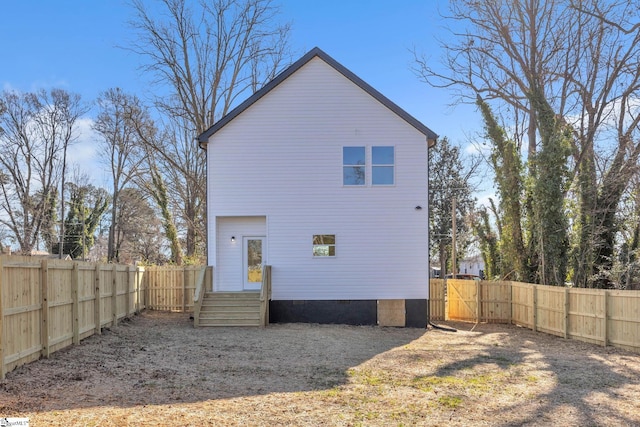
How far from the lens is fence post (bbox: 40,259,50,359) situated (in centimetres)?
806

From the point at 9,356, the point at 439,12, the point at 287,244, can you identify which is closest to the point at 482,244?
the point at 439,12

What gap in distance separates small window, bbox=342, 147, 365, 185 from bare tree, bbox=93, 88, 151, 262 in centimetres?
1486

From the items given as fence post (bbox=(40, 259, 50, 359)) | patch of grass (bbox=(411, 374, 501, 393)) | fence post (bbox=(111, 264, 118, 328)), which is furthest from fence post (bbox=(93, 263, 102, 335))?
patch of grass (bbox=(411, 374, 501, 393))

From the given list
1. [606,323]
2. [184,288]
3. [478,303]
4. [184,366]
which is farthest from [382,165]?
[184,366]

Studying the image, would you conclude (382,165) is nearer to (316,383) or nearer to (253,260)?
(253,260)

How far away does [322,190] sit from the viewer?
595 inches

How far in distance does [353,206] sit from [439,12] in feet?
39.1

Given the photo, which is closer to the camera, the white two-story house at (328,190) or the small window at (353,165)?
the white two-story house at (328,190)

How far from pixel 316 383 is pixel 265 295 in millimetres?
6829

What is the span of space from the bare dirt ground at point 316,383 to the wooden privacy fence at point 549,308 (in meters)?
0.48

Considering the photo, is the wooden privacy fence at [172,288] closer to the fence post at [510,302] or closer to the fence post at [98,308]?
the fence post at [98,308]

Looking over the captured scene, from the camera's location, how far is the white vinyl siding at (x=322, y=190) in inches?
590

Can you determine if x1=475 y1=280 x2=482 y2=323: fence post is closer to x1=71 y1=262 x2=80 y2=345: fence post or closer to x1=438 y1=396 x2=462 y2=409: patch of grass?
x1=438 y1=396 x2=462 y2=409: patch of grass

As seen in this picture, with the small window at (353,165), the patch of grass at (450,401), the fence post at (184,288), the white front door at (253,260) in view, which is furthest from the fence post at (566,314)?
the fence post at (184,288)
